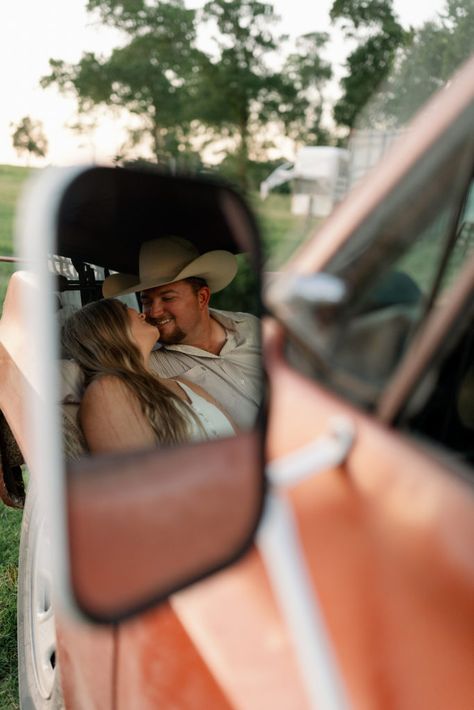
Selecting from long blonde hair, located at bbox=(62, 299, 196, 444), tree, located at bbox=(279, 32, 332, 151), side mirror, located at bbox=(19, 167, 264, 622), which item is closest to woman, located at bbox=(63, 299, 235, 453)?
long blonde hair, located at bbox=(62, 299, 196, 444)

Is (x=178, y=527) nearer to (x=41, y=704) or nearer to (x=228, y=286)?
(x=228, y=286)

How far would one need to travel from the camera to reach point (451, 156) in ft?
3.16

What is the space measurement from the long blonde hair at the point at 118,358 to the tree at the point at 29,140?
2.58 m

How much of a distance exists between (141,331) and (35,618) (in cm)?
115

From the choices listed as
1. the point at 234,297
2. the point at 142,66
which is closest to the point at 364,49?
the point at 142,66

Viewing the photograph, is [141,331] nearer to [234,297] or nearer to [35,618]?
[234,297]

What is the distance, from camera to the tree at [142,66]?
12.6 m

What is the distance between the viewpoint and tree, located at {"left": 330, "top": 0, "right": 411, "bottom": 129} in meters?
9.93

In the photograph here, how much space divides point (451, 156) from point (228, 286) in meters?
1.38

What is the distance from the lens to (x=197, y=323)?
247cm

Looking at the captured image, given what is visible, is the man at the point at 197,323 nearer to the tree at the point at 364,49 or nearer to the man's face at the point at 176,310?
the man's face at the point at 176,310

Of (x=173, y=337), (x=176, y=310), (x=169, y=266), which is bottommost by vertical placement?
(x=173, y=337)

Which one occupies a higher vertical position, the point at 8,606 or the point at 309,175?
the point at 309,175

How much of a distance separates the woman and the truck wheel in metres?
0.66
